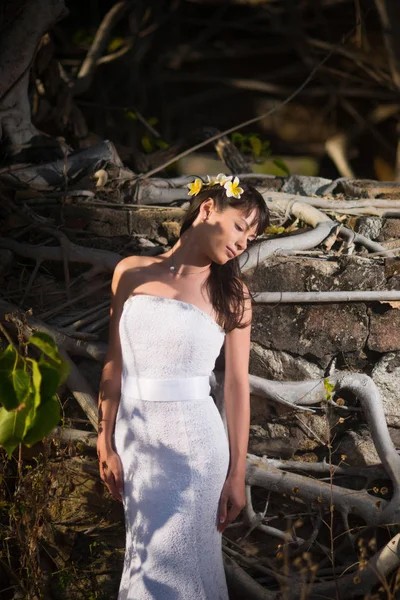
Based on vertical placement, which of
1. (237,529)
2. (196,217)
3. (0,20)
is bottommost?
(237,529)

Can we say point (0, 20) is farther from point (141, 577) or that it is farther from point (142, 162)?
point (141, 577)

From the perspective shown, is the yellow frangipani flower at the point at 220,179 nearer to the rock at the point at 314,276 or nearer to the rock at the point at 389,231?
the rock at the point at 314,276

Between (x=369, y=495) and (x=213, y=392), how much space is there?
76cm

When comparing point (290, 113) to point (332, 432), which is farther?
point (290, 113)

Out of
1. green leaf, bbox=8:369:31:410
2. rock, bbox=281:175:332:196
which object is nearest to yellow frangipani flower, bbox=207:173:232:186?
green leaf, bbox=8:369:31:410

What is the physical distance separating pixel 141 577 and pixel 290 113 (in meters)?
4.89

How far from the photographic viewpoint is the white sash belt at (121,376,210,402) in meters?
2.50

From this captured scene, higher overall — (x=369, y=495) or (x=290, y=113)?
(x=290, y=113)

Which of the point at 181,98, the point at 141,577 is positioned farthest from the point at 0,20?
the point at 141,577

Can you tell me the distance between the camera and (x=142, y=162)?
4586mm

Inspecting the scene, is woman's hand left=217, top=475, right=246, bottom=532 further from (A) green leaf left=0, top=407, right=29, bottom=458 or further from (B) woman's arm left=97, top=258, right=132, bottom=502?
(A) green leaf left=0, top=407, right=29, bottom=458

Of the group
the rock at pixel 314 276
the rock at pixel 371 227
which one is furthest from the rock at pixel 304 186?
the rock at pixel 314 276

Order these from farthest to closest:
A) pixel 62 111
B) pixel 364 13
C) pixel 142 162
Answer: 1. pixel 364 13
2. pixel 62 111
3. pixel 142 162

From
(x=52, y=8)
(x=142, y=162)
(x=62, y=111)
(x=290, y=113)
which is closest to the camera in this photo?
(x=52, y=8)
